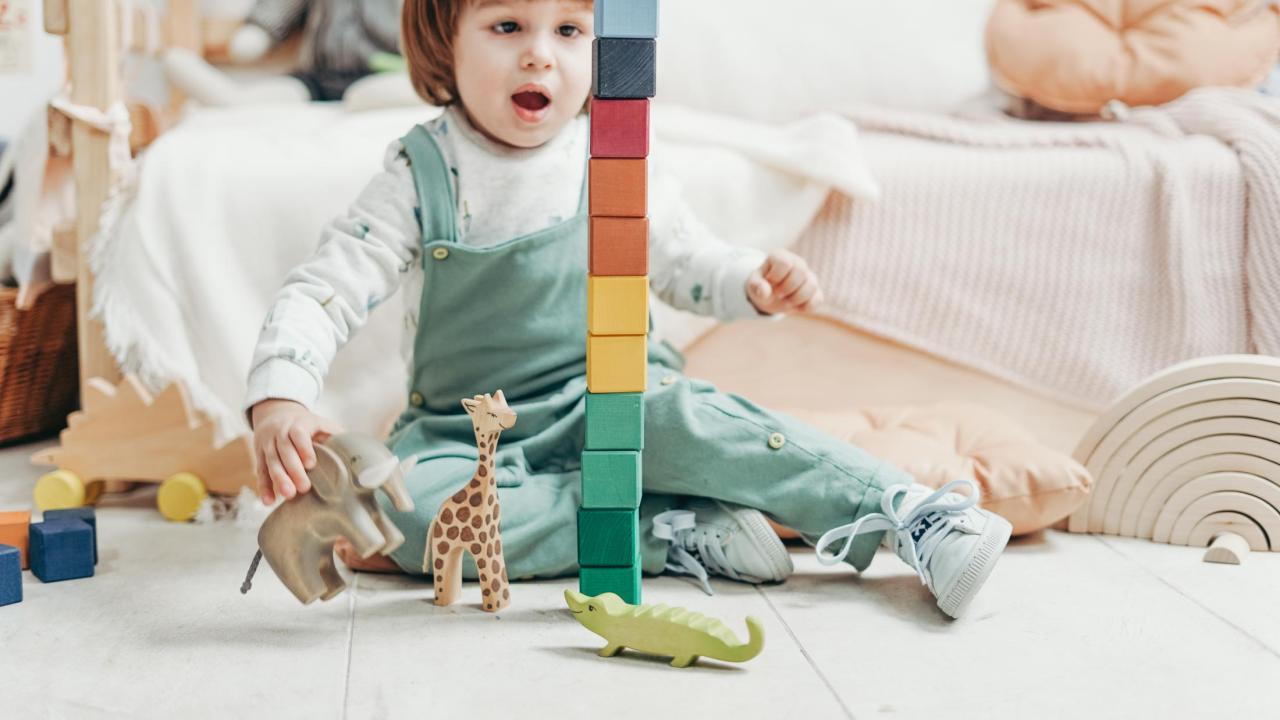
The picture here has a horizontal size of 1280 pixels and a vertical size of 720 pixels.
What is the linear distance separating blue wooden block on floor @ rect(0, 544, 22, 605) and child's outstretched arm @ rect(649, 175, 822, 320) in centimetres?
62

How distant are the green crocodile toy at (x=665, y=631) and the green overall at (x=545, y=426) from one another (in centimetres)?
18

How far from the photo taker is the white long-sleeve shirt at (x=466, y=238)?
40.3 inches

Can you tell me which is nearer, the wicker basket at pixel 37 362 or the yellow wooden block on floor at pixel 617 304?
the yellow wooden block on floor at pixel 617 304

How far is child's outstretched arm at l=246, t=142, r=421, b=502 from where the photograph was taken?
88 centimetres

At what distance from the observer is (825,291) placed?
1462mm

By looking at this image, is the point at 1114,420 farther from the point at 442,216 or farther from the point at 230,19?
the point at 230,19

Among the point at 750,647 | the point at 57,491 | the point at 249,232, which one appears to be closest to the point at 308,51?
the point at 249,232

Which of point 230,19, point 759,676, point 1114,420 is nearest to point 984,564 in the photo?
point 759,676

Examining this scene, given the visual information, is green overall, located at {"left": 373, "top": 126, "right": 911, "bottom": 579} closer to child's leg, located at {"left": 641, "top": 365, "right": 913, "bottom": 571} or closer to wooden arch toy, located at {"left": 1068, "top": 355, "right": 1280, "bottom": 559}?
child's leg, located at {"left": 641, "top": 365, "right": 913, "bottom": 571}

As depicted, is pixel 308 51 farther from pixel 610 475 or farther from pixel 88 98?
pixel 610 475

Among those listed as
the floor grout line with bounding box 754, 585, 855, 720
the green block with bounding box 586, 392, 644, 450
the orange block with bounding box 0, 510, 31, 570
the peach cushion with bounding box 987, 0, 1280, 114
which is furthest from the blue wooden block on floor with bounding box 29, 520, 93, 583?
the peach cushion with bounding box 987, 0, 1280, 114

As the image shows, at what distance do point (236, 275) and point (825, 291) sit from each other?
0.67 meters

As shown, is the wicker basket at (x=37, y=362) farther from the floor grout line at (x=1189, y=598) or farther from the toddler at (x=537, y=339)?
the floor grout line at (x=1189, y=598)

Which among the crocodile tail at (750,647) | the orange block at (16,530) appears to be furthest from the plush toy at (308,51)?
the crocodile tail at (750,647)
